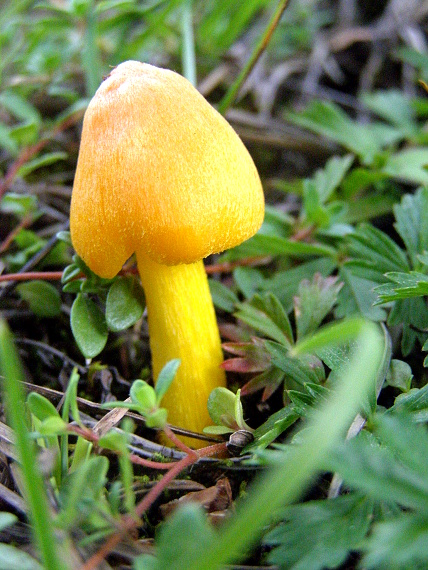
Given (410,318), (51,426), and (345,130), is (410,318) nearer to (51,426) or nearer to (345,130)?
(51,426)

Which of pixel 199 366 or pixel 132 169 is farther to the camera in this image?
pixel 199 366

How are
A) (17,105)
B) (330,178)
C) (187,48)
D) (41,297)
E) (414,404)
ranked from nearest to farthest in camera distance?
(414,404) < (41,297) < (330,178) < (17,105) < (187,48)

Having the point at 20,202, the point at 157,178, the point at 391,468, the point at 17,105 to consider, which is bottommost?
the point at 391,468

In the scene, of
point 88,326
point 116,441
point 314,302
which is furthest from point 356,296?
point 116,441

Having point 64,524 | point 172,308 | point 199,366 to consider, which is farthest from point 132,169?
point 64,524

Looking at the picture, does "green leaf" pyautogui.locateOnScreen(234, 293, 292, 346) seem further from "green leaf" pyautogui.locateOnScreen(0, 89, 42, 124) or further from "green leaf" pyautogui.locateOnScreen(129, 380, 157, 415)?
"green leaf" pyautogui.locateOnScreen(0, 89, 42, 124)

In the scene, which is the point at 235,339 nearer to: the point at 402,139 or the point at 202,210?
the point at 202,210
